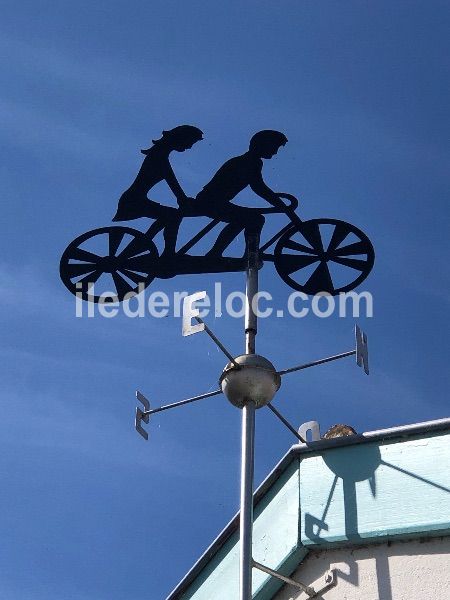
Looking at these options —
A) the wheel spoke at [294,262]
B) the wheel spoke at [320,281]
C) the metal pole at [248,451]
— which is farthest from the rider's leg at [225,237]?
the wheel spoke at [320,281]

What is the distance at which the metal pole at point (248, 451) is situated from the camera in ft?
14.7

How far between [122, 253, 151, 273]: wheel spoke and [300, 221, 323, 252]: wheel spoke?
92cm

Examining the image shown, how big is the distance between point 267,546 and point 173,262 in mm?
1767

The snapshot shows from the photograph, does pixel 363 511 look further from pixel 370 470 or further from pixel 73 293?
pixel 73 293

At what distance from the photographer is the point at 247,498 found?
4766 mm

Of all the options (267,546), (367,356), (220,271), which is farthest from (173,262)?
(267,546)

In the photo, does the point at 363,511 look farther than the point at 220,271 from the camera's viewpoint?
No

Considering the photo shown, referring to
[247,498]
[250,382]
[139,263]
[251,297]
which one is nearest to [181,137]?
[139,263]

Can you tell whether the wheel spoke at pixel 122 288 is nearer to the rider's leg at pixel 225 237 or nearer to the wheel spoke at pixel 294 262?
the rider's leg at pixel 225 237

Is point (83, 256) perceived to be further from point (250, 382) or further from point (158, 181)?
→ point (250, 382)

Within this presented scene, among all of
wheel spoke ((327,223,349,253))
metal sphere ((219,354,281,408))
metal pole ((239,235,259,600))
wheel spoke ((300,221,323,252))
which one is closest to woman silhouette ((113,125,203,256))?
metal pole ((239,235,259,600))

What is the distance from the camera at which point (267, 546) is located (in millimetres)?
5258

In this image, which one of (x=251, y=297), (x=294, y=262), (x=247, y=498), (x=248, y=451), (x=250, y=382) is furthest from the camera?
(x=294, y=262)

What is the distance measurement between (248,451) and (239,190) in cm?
204
